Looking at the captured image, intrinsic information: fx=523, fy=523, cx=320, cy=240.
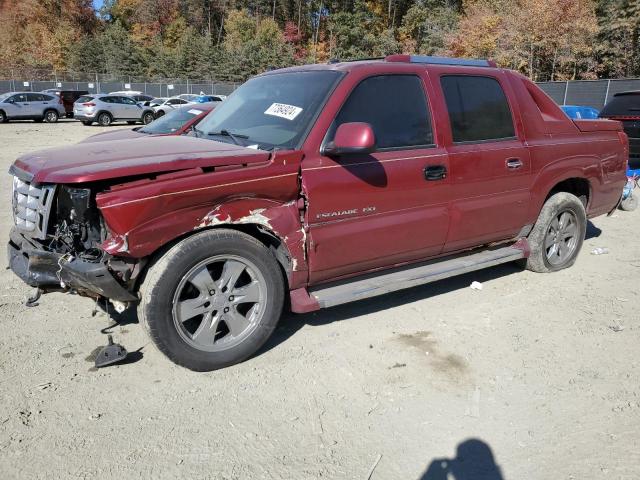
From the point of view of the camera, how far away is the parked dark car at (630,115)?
9.89m

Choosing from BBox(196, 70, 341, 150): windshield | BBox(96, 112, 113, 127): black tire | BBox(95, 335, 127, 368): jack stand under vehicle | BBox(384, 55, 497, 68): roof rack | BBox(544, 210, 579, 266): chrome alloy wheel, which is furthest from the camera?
BBox(96, 112, 113, 127): black tire

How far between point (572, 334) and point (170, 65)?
213ft

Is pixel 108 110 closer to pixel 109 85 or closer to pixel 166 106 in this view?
pixel 166 106

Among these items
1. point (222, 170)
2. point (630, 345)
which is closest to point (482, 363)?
point (630, 345)

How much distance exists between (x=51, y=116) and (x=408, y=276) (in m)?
30.4

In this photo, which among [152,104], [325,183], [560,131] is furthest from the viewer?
[152,104]

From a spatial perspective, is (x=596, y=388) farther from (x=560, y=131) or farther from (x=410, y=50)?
(x=410, y=50)

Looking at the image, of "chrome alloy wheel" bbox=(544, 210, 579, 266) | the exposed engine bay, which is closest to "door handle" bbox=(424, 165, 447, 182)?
"chrome alloy wheel" bbox=(544, 210, 579, 266)

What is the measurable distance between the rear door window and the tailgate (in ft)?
3.66

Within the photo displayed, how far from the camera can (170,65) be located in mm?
62125

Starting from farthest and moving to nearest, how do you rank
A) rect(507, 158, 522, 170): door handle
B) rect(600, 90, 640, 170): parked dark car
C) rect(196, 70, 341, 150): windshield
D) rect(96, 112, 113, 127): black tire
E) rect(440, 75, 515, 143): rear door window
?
1. rect(96, 112, 113, 127): black tire
2. rect(600, 90, 640, 170): parked dark car
3. rect(507, 158, 522, 170): door handle
4. rect(440, 75, 515, 143): rear door window
5. rect(196, 70, 341, 150): windshield

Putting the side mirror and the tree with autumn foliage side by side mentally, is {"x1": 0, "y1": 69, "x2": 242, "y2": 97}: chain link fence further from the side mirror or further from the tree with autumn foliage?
the side mirror

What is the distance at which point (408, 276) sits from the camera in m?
4.06

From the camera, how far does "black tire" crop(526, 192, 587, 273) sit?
197 inches
